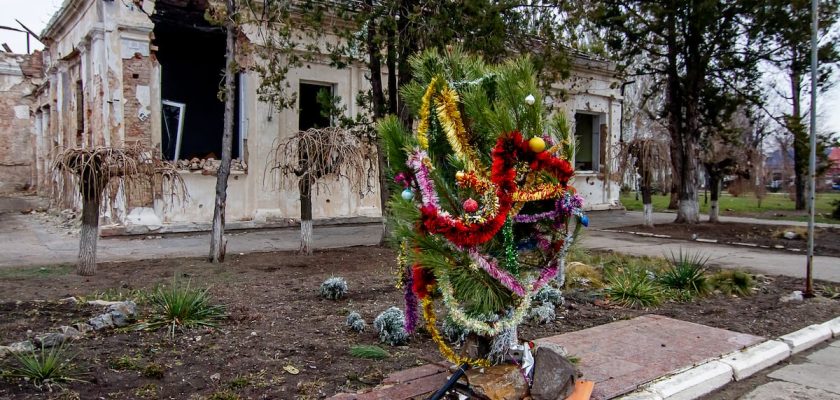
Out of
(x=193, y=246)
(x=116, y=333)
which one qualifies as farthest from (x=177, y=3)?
(x=116, y=333)

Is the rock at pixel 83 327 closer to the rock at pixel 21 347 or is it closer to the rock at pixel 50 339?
the rock at pixel 50 339

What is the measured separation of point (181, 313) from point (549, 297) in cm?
396

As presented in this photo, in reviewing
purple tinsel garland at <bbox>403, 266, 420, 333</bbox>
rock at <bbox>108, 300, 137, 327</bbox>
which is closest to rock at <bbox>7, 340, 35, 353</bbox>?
rock at <bbox>108, 300, 137, 327</bbox>

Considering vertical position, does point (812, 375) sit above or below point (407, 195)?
below

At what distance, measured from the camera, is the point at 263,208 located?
1448 cm

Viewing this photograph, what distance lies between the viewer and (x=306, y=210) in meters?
10.2

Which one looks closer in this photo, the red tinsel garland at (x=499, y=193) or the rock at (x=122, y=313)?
the red tinsel garland at (x=499, y=193)

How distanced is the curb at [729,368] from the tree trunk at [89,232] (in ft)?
22.2

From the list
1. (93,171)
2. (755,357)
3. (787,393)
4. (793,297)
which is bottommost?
(787,393)

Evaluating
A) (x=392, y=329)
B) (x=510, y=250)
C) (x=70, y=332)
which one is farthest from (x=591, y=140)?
(x=70, y=332)

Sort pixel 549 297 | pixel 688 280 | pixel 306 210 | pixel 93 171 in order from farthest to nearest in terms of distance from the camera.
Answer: pixel 306 210, pixel 688 280, pixel 93 171, pixel 549 297

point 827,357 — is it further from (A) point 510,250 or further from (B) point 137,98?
(B) point 137,98

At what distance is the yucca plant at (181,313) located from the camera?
5.44 metres

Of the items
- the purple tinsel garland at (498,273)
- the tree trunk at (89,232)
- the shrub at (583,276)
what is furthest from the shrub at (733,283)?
the tree trunk at (89,232)
